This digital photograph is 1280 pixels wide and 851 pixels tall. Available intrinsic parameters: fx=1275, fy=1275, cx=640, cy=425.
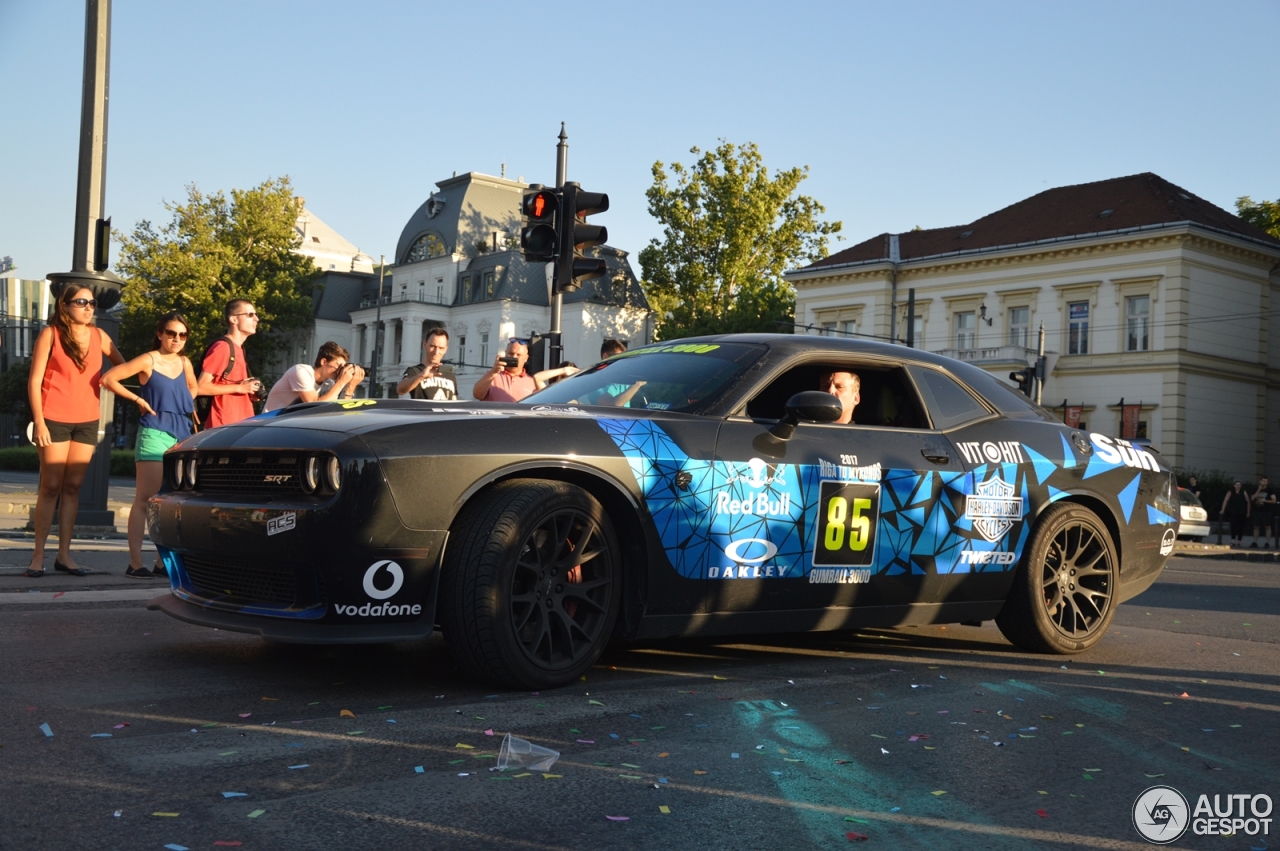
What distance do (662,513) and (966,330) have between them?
49.9 metres

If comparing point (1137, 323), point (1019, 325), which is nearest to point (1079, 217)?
point (1019, 325)

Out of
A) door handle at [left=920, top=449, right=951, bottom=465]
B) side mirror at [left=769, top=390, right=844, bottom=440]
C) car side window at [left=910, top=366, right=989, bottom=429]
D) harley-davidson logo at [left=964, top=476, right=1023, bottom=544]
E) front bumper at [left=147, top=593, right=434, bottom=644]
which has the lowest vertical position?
front bumper at [left=147, top=593, right=434, bottom=644]

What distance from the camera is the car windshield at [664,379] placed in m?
5.39

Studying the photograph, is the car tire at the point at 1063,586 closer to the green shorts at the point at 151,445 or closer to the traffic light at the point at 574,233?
the green shorts at the point at 151,445

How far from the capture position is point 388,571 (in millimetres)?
4289

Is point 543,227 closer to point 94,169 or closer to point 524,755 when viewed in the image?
point 94,169

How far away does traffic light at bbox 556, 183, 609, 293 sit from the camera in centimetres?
1050

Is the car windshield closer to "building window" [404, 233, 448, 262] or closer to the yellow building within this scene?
the yellow building

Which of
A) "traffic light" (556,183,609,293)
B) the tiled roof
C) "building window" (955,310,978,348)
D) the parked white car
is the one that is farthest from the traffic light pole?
"building window" (955,310,978,348)

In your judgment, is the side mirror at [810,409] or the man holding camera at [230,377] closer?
the side mirror at [810,409]

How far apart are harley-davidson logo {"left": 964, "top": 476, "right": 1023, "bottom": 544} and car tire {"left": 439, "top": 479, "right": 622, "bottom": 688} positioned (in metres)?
1.99

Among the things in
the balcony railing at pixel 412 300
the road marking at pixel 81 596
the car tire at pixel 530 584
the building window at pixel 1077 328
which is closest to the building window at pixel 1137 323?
the building window at pixel 1077 328

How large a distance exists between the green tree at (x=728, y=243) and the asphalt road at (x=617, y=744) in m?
55.7

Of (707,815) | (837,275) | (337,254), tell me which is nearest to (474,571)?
(707,815)
